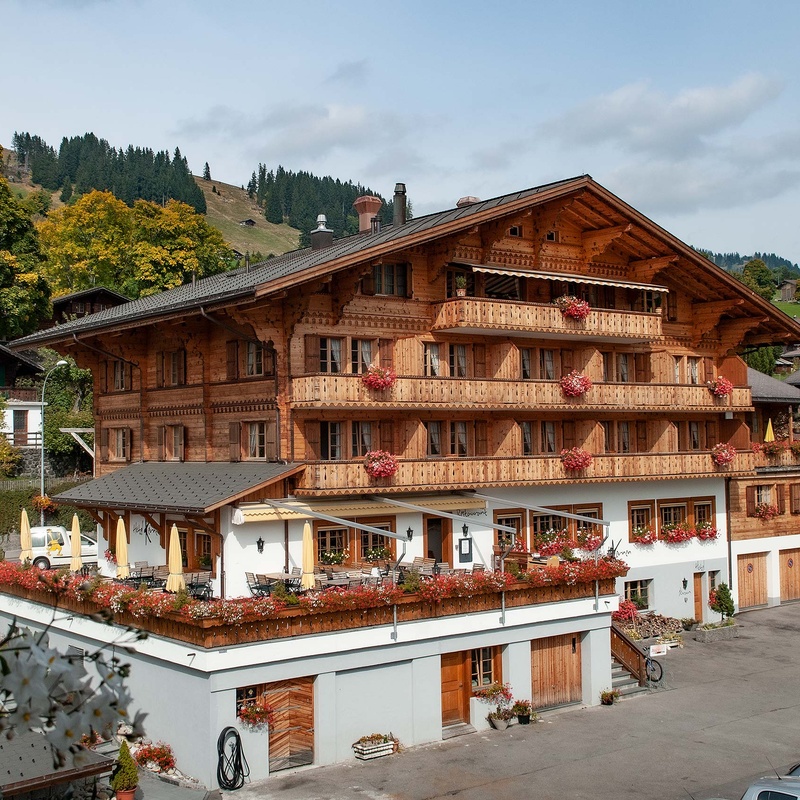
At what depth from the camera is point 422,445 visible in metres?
30.9

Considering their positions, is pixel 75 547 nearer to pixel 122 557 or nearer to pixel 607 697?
pixel 122 557

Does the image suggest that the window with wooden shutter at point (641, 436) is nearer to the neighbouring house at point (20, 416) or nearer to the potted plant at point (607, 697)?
→ the potted plant at point (607, 697)

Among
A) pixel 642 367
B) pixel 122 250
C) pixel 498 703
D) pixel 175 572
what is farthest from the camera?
pixel 122 250

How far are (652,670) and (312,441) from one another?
1130cm

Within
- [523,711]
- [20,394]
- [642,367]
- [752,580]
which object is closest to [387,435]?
[523,711]

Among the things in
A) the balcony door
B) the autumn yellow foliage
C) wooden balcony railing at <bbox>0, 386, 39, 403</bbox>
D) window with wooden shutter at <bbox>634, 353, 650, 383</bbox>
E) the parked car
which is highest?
the autumn yellow foliage

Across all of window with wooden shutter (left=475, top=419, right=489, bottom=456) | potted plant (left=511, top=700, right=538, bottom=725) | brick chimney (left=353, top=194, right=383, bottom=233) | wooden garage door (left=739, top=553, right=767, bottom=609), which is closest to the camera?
potted plant (left=511, top=700, right=538, bottom=725)

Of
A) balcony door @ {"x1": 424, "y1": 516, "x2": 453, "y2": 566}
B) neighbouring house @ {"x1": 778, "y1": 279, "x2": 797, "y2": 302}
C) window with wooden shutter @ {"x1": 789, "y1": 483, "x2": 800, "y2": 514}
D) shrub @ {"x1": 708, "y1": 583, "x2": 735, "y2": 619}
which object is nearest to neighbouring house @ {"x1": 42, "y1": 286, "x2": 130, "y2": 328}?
balcony door @ {"x1": 424, "y1": 516, "x2": 453, "y2": 566}

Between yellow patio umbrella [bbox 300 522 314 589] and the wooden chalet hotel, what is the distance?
1.08 metres

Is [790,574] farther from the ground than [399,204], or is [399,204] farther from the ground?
[399,204]

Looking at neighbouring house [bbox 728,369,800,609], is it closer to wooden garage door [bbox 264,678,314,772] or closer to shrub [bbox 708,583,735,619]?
shrub [bbox 708,583,735,619]

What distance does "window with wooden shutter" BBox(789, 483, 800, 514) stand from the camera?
42312mm

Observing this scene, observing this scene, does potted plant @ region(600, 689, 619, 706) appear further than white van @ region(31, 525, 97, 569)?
No

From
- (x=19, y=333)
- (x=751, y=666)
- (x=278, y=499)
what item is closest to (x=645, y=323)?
(x=751, y=666)
